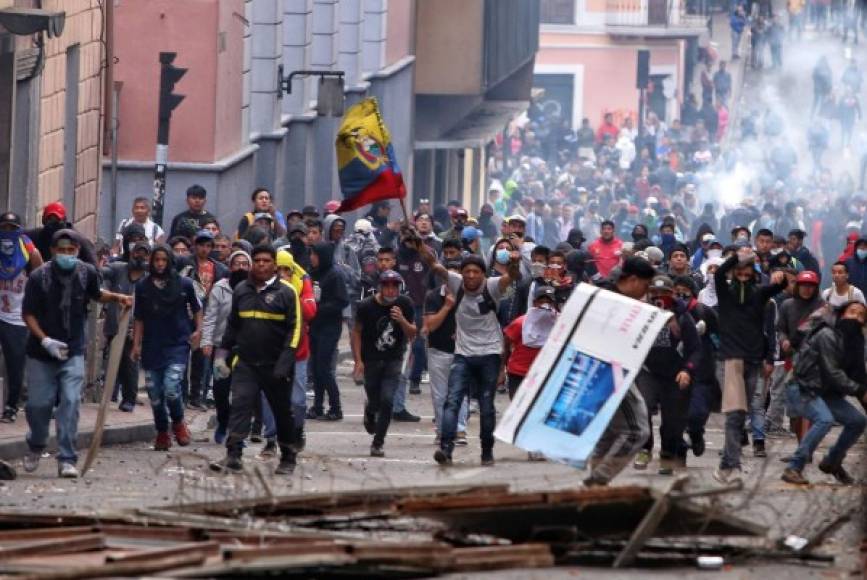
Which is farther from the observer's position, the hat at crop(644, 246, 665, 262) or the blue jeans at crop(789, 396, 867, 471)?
the hat at crop(644, 246, 665, 262)

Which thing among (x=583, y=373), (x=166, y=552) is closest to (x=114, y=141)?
(x=583, y=373)

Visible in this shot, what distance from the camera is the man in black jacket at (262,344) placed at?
16.5 metres

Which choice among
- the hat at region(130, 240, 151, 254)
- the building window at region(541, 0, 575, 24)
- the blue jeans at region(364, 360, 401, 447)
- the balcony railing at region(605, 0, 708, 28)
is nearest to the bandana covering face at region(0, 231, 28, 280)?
the hat at region(130, 240, 151, 254)

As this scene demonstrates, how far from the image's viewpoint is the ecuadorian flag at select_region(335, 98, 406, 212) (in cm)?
2127

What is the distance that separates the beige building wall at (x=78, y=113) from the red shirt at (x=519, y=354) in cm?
639

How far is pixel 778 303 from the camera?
2262cm

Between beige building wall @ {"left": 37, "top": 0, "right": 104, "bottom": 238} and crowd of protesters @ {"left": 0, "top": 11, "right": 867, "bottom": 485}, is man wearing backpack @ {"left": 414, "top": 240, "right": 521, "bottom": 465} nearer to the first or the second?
crowd of protesters @ {"left": 0, "top": 11, "right": 867, "bottom": 485}

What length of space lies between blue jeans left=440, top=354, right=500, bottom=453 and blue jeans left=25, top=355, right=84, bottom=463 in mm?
2572

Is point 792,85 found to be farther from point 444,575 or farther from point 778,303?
point 444,575

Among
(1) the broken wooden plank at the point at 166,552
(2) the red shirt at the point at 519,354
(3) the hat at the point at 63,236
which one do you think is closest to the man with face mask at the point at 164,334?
(3) the hat at the point at 63,236

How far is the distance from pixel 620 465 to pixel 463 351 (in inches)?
131

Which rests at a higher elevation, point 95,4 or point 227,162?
point 95,4

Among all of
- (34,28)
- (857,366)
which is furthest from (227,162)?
(857,366)

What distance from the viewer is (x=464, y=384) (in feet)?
58.6
